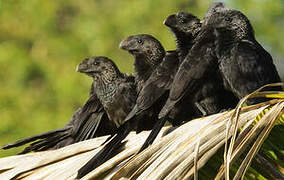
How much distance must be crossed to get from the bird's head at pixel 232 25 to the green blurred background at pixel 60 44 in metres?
7.20

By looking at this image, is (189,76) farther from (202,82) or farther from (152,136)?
(152,136)

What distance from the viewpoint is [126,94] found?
20.0 ft

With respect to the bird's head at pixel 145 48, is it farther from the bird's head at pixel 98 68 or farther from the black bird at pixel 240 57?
the black bird at pixel 240 57

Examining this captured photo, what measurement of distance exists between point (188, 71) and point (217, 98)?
14.4 inches

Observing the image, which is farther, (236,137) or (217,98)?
(217,98)

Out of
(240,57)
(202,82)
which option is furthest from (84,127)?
(240,57)

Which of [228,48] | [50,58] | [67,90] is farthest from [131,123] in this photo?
[50,58]

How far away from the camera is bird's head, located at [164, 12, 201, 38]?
5.35m

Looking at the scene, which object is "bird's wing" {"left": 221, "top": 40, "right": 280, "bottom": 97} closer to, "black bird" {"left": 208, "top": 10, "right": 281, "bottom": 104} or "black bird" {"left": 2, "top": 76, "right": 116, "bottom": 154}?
"black bird" {"left": 208, "top": 10, "right": 281, "bottom": 104}

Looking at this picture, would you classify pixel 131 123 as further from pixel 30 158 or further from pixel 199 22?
pixel 199 22

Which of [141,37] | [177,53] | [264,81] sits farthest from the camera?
[141,37]

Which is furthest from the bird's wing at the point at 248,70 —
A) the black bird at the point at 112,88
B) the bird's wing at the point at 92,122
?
the bird's wing at the point at 92,122

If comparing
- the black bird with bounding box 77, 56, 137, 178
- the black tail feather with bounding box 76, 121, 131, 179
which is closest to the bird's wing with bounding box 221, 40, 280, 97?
the black tail feather with bounding box 76, 121, 131, 179

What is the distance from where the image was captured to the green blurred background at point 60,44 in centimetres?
1325
